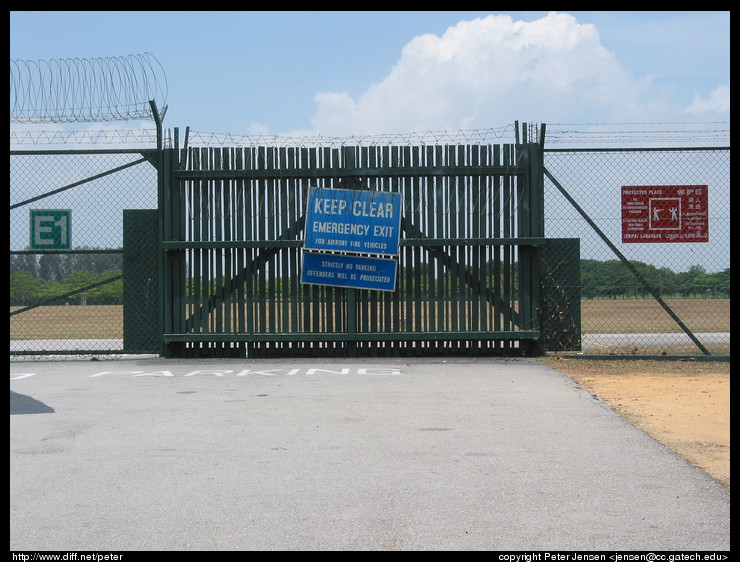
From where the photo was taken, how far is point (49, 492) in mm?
5832

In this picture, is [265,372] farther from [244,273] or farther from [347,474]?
[347,474]

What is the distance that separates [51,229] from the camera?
1489 cm

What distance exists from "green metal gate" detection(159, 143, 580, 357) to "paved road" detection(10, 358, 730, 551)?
12.9 ft

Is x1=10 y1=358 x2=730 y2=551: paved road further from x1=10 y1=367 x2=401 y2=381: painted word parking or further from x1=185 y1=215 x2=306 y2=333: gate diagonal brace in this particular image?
x1=185 y1=215 x2=306 y2=333: gate diagonal brace

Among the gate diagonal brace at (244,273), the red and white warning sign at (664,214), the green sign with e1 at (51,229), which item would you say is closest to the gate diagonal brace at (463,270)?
the gate diagonal brace at (244,273)

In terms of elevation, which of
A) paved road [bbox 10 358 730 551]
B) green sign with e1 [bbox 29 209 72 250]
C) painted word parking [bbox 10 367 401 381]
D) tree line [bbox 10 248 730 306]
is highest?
green sign with e1 [bbox 29 209 72 250]

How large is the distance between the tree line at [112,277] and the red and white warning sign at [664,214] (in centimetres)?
55

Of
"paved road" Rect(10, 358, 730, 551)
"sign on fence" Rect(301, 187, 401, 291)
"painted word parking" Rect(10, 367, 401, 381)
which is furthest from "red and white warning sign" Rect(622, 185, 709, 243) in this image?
"painted word parking" Rect(10, 367, 401, 381)

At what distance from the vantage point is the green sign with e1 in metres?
14.9

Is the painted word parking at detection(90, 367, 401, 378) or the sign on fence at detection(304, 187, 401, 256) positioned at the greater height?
the sign on fence at detection(304, 187, 401, 256)

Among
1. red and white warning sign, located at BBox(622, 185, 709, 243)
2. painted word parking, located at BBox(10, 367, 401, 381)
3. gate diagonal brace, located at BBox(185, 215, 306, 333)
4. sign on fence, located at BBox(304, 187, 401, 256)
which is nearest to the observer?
painted word parking, located at BBox(10, 367, 401, 381)

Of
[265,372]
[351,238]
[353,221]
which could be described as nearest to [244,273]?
[351,238]

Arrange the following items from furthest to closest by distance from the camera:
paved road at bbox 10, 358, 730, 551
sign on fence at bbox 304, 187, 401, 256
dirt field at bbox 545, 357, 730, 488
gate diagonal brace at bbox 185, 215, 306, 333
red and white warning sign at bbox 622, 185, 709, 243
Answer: gate diagonal brace at bbox 185, 215, 306, 333
sign on fence at bbox 304, 187, 401, 256
red and white warning sign at bbox 622, 185, 709, 243
dirt field at bbox 545, 357, 730, 488
paved road at bbox 10, 358, 730, 551
